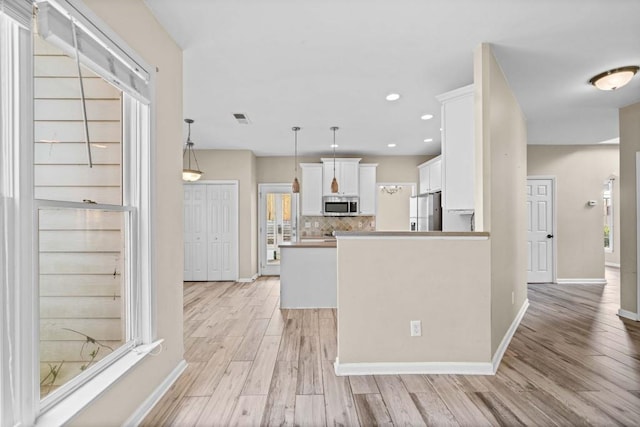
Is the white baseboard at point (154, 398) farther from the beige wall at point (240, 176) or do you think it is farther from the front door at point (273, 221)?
the front door at point (273, 221)

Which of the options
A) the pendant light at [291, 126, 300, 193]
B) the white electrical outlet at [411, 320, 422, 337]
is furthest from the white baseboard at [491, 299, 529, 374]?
the pendant light at [291, 126, 300, 193]

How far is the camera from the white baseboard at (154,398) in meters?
1.81

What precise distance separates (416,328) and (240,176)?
4.71m

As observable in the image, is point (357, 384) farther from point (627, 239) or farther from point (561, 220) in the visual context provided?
point (561, 220)

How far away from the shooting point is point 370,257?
8.03 feet

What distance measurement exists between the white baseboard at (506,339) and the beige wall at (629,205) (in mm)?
1135

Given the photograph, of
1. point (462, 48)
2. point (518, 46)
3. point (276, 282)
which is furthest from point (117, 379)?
point (276, 282)

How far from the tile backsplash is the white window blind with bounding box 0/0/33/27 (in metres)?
5.61

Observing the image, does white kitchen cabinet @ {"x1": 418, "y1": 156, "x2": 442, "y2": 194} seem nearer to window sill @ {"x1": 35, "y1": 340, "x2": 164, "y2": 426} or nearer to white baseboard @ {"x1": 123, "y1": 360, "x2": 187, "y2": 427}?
white baseboard @ {"x1": 123, "y1": 360, "x2": 187, "y2": 427}

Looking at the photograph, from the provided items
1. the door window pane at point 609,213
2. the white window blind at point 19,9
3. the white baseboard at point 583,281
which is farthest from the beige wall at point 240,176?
the door window pane at point 609,213

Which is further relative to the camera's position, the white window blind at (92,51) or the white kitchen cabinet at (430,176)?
the white kitchen cabinet at (430,176)

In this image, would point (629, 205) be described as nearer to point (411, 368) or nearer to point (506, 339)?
point (506, 339)

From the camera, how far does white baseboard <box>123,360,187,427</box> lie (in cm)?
181

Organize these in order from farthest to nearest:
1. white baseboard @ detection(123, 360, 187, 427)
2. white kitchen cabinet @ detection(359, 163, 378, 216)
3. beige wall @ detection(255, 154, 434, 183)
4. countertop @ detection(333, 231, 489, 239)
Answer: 1. beige wall @ detection(255, 154, 434, 183)
2. white kitchen cabinet @ detection(359, 163, 378, 216)
3. countertop @ detection(333, 231, 489, 239)
4. white baseboard @ detection(123, 360, 187, 427)
